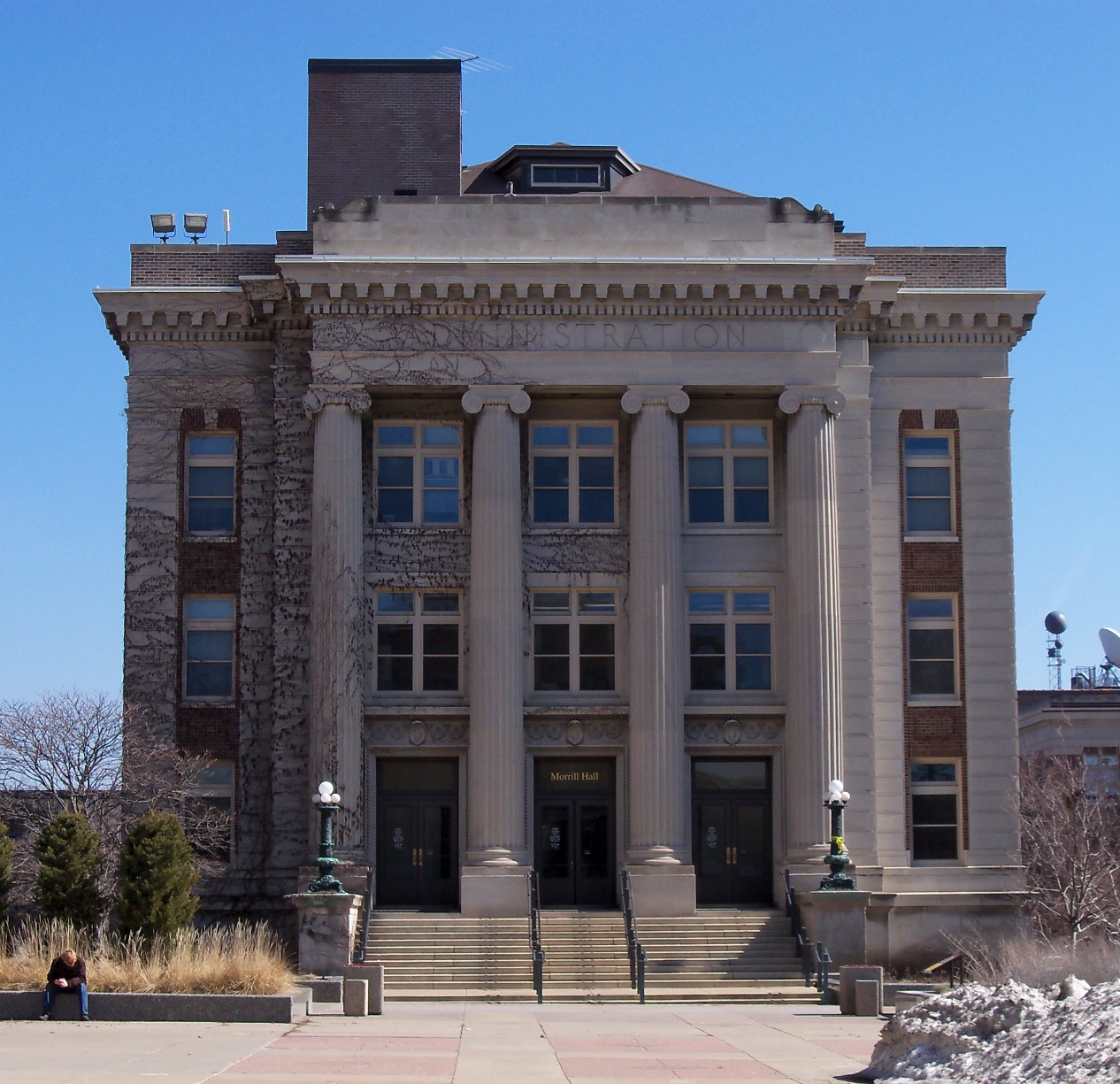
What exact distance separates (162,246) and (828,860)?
20900mm

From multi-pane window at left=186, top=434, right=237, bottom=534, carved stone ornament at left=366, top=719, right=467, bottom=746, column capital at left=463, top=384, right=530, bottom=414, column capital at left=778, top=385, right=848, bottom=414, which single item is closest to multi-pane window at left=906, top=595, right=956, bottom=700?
column capital at left=778, top=385, right=848, bottom=414

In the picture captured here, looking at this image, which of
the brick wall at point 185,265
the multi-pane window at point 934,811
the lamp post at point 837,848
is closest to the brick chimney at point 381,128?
the brick wall at point 185,265

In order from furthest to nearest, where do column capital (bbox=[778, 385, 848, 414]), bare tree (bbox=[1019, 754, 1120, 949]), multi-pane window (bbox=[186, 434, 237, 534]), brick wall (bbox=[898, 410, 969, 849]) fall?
multi-pane window (bbox=[186, 434, 237, 534]) < brick wall (bbox=[898, 410, 969, 849]) < bare tree (bbox=[1019, 754, 1120, 949]) < column capital (bbox=[778, 385, 848, 414])

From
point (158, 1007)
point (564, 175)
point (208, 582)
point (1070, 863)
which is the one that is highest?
point (564, 175)

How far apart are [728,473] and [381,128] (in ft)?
44.0

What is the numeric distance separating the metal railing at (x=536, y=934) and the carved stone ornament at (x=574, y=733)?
2924mm

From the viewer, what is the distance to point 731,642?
4103 cm

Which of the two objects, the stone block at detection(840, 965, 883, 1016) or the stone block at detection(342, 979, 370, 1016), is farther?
the stone block at detection(840, 965, 883, 1016)

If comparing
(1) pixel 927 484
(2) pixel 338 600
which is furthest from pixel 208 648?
(1) pixel 927 484

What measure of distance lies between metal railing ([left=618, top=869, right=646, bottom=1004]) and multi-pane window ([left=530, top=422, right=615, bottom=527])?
→ 26.8 ft

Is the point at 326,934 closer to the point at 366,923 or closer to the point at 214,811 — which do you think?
the point at 366,923

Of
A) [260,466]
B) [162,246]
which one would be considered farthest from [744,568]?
[162,246]

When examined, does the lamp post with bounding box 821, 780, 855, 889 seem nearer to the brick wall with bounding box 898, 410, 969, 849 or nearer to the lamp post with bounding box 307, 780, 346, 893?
the brick wall with bounding box 898, 410, 969, 849

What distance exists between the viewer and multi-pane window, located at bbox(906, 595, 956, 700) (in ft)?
137
